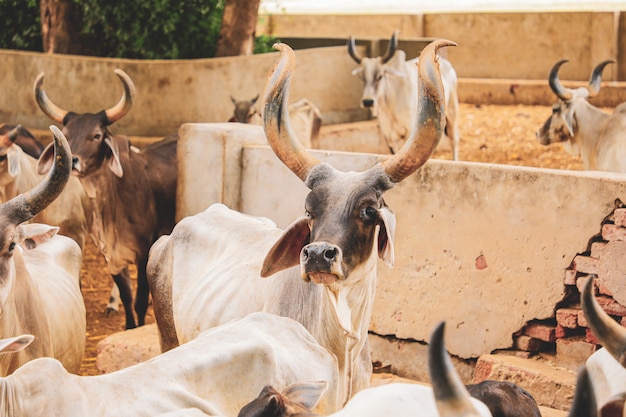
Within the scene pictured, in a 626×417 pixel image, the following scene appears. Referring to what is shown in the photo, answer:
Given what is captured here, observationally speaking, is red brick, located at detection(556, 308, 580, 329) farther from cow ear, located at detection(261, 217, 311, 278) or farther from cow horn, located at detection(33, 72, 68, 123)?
cow horn, located at detection(33, 72, 68, 123)

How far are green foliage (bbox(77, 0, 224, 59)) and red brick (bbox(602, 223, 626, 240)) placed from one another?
8.01m

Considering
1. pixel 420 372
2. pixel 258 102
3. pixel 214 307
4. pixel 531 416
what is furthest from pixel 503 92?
pixel 531 416

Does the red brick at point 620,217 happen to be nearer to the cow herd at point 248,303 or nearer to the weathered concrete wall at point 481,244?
the weathered concrete wall at point 481,244

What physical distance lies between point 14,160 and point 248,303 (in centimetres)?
384

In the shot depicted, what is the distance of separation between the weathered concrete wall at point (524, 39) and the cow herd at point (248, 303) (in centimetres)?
1071

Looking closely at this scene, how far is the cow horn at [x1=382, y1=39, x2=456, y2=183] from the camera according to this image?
4773 millimetres

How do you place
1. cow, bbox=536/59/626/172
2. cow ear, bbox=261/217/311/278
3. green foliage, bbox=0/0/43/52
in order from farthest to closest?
green foliage, bbox=0/0/43/52 → cow, bbox=536/59/626/172 → cow ear, bbox=261/217/311/278

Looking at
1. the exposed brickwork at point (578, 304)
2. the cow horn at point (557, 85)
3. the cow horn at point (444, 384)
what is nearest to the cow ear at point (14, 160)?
A: the exposed brickwork at point (578, 304)

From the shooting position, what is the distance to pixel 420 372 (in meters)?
6.55

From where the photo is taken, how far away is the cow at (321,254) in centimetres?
459

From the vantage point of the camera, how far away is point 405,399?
2.60 metres

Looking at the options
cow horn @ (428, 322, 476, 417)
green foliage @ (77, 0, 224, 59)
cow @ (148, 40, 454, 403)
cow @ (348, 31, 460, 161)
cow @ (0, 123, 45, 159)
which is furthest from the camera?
cow @ (348, 31, 460, 161)

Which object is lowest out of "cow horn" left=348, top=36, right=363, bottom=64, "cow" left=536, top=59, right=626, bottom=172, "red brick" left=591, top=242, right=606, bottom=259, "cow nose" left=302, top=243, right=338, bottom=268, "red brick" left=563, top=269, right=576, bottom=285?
"red brick" left=563, top=269, right=576, bottom=285

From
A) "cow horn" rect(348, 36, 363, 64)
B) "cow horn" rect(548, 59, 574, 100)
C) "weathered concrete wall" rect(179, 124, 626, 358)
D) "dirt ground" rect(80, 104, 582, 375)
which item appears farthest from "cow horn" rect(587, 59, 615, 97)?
"weathered concrete wall" rect(179, 124, 626, 358)
